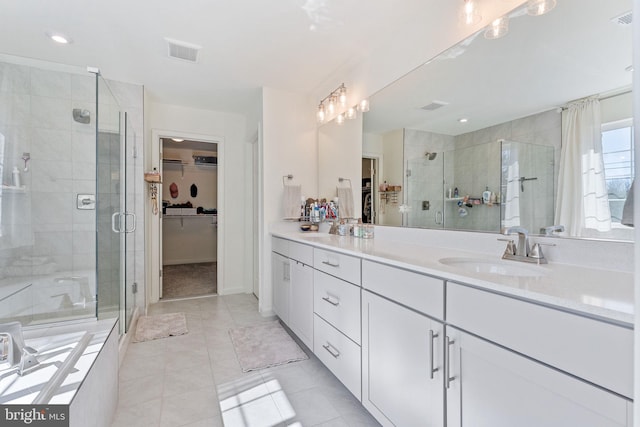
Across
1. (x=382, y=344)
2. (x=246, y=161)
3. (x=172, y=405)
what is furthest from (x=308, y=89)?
(x=172, y=405)

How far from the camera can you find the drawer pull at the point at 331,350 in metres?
1.76

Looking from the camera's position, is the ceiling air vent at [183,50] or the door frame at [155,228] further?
the door frame at [155,228]

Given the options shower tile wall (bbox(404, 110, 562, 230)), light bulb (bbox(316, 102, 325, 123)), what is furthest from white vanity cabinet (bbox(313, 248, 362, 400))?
light bulb (bbox(316, 102, 325, 123))

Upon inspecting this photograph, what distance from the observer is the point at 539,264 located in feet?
4.06

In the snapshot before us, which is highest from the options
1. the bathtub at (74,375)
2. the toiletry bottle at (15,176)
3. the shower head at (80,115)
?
the shower head at (80,115)

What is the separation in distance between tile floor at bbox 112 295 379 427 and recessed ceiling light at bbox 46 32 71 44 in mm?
2503

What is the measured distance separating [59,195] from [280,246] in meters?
1.95

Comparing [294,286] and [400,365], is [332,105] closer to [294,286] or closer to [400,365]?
[294,286]

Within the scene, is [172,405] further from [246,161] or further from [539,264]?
[246,161]

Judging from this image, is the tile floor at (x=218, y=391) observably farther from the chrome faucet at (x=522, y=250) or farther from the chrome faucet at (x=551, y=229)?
the chrome faucet at (x=551, y=229)

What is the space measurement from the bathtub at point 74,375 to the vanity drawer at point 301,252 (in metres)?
1.26

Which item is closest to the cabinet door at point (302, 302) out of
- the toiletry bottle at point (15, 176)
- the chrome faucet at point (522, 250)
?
the chrome faucet at point (522, 250)

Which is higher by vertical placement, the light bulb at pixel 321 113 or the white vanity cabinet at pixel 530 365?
the light bulb at pixel 321 113

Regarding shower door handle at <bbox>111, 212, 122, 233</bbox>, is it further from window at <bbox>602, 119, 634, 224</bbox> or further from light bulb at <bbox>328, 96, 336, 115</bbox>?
window at <bbox>602, 119, 634, 224</bbox>
